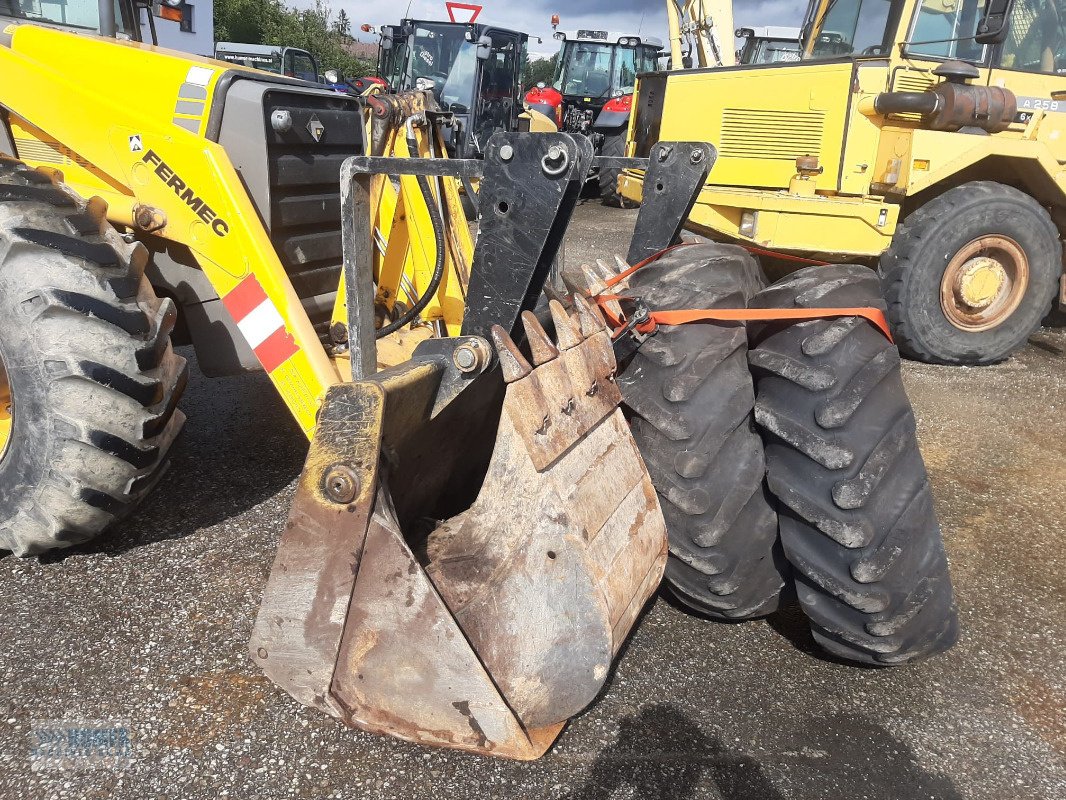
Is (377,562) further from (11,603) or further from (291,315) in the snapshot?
(11,603)

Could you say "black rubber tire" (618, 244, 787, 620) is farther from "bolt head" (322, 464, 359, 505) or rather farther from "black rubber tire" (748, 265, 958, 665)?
"bolt head" (322, 464, 359, 505)

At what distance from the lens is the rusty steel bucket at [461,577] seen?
67.1 inches

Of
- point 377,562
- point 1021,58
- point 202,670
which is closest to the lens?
point 377,562

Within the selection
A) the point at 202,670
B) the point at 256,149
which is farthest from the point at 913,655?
the point at 256,149

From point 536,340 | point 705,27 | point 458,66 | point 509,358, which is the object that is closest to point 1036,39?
point 705,27

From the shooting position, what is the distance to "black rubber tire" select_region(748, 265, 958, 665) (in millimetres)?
1951

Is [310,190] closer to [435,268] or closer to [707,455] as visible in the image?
[435,268]

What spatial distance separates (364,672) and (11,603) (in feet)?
4.71

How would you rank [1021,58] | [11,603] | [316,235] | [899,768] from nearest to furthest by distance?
[899,768]
[11,603]
[316,235]
[1021,58]

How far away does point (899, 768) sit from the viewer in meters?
2.04

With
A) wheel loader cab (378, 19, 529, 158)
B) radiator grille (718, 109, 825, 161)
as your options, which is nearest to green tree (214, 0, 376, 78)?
wheel loader cab (378, 19, 529, 158)

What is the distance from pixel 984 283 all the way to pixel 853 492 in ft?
14.9

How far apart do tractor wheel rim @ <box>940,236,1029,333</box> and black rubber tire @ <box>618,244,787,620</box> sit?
411 centimetres

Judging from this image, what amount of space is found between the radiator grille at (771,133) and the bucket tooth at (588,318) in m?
4.32
